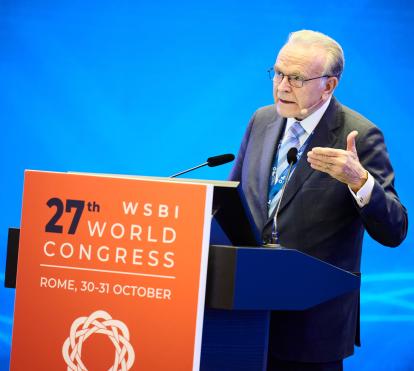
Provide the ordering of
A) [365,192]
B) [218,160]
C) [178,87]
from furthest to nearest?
1. [178,87]
2. [218,160]
3. [365,192]

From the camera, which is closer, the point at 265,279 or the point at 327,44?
the point at 265,279

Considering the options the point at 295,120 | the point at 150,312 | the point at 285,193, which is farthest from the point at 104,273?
the point at 295,120

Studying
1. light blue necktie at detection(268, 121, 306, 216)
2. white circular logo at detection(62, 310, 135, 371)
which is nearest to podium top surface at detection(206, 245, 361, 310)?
white circular logo at detection(62, 310, 135, 371)

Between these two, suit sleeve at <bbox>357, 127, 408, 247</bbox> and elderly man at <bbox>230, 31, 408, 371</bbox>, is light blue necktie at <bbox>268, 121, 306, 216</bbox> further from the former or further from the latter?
suit sleeve at <bbox>357, 127, 408, 247</bbox>

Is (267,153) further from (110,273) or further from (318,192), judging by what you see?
(110,273)

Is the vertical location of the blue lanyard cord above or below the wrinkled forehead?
below

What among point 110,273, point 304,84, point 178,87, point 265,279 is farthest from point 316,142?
point 178,87

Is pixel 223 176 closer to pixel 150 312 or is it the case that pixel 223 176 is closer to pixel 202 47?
pixel 202 47

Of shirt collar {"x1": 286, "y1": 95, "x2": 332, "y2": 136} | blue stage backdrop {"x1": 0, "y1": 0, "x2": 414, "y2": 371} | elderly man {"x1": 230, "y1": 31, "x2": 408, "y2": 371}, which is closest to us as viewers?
elderly man {"x1": 230, "y1": 31, "x2": 408, "y2": 371}

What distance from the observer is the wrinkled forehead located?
2.59 metres

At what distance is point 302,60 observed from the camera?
2596 mm

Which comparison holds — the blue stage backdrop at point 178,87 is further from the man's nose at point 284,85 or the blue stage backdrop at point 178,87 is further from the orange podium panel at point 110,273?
the orange podium panel at point 110,273

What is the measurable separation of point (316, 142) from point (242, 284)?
877 mm

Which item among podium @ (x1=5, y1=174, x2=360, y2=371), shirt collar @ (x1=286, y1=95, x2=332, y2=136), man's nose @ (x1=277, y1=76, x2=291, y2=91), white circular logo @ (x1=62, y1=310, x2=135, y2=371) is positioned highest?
man's nose @ (x1=277, y1=76, x2=291, y2=91)
